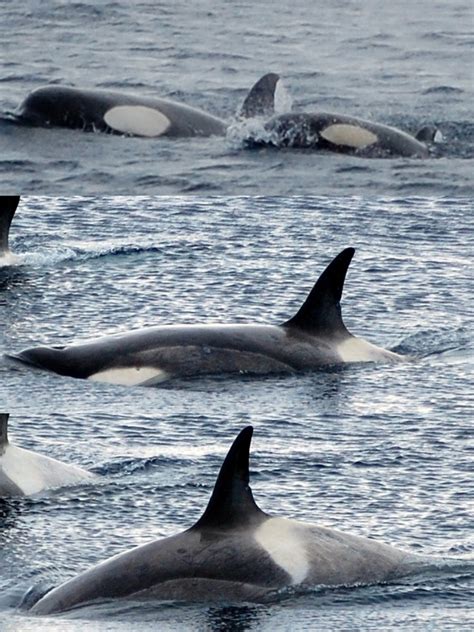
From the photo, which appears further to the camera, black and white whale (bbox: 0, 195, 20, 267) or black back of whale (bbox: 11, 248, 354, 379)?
black and white whale (bbox: 0, 195, 20, 267)

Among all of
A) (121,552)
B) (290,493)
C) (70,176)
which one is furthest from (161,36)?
(121,552)

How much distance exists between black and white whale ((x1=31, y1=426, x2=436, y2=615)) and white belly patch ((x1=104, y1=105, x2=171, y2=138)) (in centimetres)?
647

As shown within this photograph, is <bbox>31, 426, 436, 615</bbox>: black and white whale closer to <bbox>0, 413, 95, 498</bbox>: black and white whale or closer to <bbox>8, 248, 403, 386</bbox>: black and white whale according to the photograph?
<bbox>0, 413, 95, 498</bbox>: black and white whale

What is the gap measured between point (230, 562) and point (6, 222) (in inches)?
334

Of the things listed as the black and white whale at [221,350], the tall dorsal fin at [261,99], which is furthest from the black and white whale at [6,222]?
the black and white whale at [221,350]

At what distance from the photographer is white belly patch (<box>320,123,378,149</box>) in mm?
16750

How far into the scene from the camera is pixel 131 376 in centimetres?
1510

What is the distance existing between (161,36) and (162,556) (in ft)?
31.5

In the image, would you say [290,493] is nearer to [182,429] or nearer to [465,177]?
[182,429]

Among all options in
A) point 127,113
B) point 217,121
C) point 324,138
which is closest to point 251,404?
point 324,138

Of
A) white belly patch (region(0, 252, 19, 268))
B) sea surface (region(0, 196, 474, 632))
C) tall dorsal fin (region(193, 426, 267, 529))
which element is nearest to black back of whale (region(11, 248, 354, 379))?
sea surface (region(0, 196, 474, 632))

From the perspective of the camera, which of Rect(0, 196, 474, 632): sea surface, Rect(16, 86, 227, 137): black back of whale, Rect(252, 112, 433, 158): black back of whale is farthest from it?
Rect(16, 86, 227, 137): black back of whale

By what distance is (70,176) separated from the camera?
634 inches

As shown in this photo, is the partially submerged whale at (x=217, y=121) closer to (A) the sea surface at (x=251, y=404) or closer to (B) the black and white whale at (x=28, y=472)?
(A) the sea surface at (x=251, y=404)
